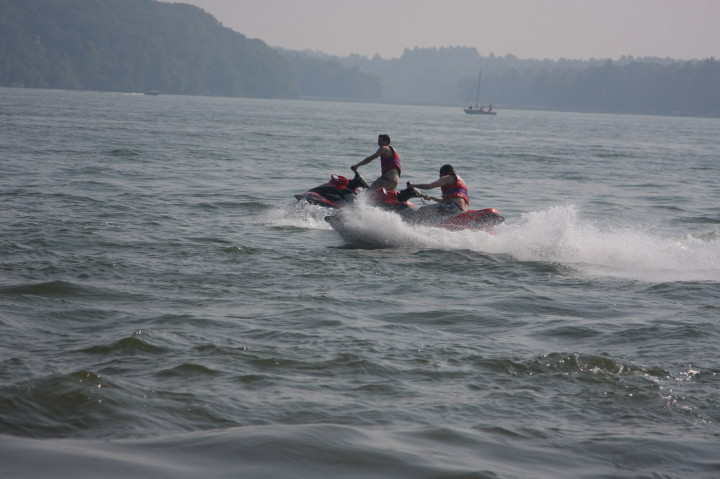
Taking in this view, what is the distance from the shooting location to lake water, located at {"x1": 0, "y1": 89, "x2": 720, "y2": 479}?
17.6 ft

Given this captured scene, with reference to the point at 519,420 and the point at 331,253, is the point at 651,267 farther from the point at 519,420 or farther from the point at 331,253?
the point at 519,420

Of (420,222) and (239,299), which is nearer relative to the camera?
(239,299)

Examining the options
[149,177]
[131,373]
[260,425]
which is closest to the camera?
[260,425]

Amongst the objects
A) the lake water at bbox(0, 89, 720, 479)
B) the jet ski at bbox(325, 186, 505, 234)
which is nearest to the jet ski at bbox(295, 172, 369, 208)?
the lake water at bbox(0, 89, 720, 479)

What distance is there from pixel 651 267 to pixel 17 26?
202945mm

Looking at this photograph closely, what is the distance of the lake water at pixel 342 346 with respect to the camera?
536 centimetres

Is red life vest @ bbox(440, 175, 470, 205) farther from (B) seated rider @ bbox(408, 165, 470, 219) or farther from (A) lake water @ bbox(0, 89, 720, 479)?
(A) lake water @ bbox(0, 89, 720, 479)

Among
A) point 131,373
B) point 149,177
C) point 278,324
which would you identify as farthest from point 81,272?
point 149,177

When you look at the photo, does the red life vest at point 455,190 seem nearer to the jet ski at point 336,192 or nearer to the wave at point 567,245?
the wave at point 567,245

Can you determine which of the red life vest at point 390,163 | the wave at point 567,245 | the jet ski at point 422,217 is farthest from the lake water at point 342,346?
the red life vest at point 390,163

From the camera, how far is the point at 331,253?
1246 centimetres

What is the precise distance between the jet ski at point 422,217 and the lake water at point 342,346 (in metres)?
0.24

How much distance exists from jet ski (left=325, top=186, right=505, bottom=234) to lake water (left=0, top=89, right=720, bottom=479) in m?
0.24

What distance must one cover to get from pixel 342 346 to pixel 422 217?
20.7ft
